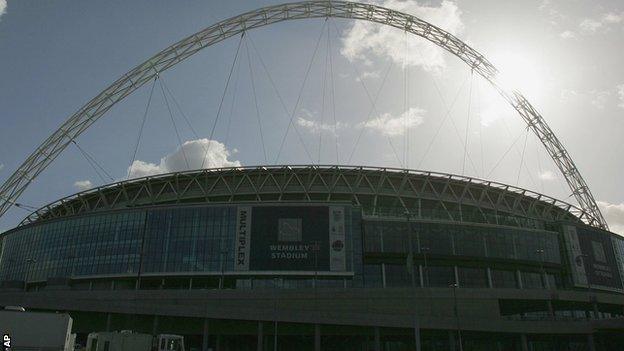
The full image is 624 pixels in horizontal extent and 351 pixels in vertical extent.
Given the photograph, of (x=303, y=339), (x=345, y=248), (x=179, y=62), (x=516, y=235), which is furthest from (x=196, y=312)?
(x=516, y=235)

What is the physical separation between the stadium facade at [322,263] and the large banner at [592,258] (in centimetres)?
30

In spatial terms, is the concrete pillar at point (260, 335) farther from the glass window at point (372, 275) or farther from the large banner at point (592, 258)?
the large banner at point (592, 258)

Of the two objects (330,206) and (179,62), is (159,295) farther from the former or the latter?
(179,62)

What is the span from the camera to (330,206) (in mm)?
83625

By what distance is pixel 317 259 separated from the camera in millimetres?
79312

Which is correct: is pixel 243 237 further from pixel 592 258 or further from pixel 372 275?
pixel 592 258

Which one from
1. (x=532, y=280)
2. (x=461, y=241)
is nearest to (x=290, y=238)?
(x=461, y=241)

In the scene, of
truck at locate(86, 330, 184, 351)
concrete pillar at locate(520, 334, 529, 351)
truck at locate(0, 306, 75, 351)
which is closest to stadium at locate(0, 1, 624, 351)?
concrete pillar at locate(520, 334, 529, 351)

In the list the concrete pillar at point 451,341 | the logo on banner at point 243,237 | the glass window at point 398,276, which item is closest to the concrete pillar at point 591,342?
the concrete pillar at point 451,341

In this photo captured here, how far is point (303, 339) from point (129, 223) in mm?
39597

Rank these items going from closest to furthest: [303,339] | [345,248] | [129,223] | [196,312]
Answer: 1. [196,312]
2. [303,339]
3. [345,248]
4. [129,223]

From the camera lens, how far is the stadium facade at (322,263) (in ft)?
213

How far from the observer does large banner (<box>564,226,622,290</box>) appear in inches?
3642

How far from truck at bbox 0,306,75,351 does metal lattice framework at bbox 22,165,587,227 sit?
6173cm
